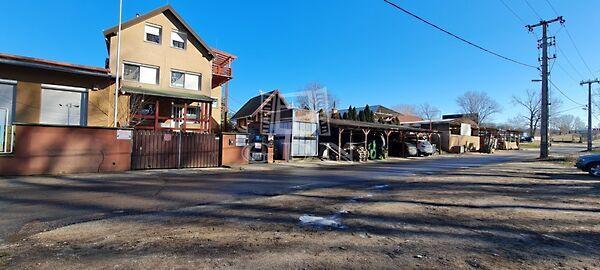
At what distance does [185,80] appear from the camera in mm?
25562

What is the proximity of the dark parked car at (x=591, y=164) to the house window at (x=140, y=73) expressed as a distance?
80.5 ft

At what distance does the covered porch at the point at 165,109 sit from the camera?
21.4 m

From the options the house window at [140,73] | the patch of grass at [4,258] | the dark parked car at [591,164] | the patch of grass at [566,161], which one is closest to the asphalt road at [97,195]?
the patch of grass at [4,258]

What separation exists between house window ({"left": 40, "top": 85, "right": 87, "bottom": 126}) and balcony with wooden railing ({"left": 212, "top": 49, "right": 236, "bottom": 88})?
35.1 ft

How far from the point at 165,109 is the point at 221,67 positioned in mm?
7722

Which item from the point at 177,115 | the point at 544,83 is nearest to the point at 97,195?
the point at 177,115

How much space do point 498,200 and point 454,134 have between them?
1717 inches

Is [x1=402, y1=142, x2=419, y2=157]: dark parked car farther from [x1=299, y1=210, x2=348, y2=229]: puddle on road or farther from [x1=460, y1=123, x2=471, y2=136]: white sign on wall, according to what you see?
[x1=299, y1=210, x2=348, y2=229]: puddle on road

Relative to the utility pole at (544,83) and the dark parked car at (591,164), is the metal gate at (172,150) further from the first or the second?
the utility pole at (544,83)

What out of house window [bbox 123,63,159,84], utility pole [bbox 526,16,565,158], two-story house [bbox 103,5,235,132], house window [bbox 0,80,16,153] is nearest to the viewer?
house window [bbox 0,80,16,153]

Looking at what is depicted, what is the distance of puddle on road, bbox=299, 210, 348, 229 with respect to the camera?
6.40m

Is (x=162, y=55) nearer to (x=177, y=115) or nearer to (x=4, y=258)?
(x=177, y=115)

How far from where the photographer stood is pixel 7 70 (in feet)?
56.5

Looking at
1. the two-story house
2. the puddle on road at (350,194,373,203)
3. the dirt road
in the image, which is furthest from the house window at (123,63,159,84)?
the puddle on road at (350,194,373,203)
